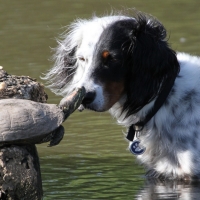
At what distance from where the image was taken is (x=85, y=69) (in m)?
5.76

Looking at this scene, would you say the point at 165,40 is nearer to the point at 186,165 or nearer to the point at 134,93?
the point at 134,93

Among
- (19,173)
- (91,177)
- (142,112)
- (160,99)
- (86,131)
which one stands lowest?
(86,131)

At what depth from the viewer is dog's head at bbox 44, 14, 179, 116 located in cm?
563

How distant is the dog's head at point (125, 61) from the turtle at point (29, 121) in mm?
343

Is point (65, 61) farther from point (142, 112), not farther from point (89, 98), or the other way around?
point (89, 98)

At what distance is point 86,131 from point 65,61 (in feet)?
5.27

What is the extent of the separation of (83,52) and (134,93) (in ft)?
1.54

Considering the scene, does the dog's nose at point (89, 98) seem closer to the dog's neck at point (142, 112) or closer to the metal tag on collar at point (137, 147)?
the dog's neck at point (142, 112)

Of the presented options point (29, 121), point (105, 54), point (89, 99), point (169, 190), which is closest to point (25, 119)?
point (29, 121)

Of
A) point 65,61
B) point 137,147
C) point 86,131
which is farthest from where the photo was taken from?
point 86,131

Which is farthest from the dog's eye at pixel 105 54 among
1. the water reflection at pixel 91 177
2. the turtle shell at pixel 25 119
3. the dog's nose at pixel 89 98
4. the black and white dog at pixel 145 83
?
the water reflection at pixel 91 177

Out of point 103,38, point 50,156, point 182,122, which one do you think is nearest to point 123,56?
point 103,38

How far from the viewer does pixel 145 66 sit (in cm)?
580

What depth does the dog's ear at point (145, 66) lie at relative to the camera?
5789 mm
